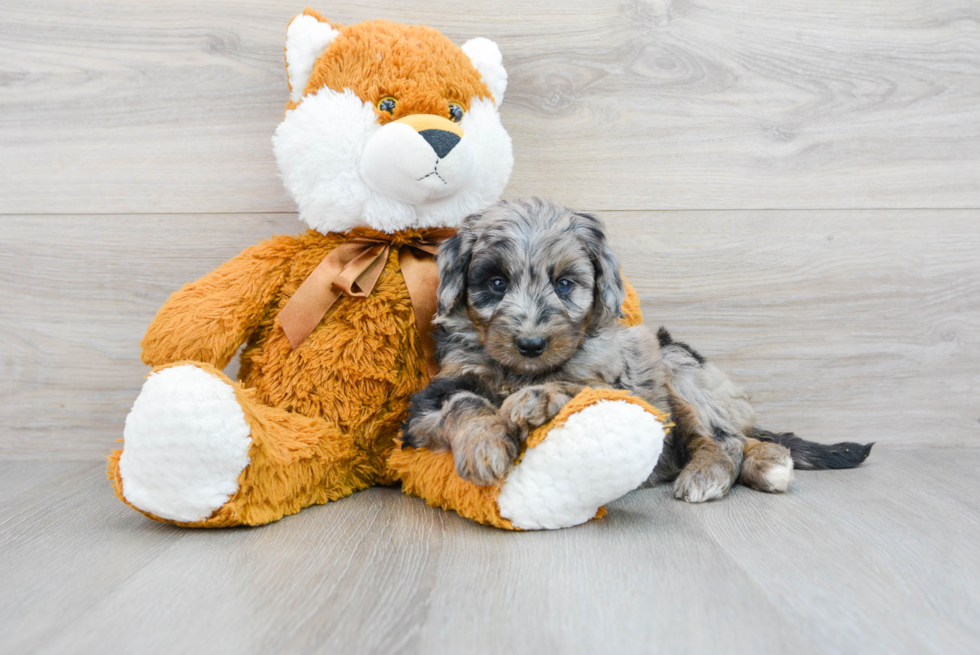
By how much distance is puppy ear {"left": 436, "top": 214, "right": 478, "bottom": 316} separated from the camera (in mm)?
1677

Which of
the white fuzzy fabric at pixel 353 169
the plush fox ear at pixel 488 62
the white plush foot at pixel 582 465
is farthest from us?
the plush fox ear at pixel 488 62

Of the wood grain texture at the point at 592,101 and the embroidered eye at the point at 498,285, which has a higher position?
the wood grain texture at the point at 592,101

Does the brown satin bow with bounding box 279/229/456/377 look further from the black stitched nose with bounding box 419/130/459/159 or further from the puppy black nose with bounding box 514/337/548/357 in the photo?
the puppy black nose with bounding box 514/337/548/357

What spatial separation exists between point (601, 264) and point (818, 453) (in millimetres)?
1010

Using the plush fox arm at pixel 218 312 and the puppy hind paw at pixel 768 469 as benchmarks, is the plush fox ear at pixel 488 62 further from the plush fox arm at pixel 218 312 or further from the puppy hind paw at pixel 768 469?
the puppy hind paw at pixel 768 469

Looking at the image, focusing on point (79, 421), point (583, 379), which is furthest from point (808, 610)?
point (79, 421)

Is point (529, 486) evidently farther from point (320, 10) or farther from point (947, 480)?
point (320, 10)

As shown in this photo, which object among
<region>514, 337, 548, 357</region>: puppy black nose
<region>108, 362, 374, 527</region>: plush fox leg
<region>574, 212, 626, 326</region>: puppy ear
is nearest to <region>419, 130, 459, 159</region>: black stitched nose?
<region>574, 212, 626, 326</region>: puppy ear

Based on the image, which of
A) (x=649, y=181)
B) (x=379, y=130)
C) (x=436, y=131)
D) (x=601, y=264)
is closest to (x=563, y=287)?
(x=601, y=264)

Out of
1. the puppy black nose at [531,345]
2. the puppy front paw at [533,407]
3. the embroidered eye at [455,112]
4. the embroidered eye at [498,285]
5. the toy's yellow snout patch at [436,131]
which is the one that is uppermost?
the embroidered eye at [455,112]

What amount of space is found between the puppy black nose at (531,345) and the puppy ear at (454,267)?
233mm

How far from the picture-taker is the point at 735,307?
2.38 metres

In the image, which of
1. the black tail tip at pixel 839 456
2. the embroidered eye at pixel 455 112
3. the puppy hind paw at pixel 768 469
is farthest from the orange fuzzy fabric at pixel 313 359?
the black tail tip at pixel 839 456

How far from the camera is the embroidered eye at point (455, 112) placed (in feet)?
6.06
